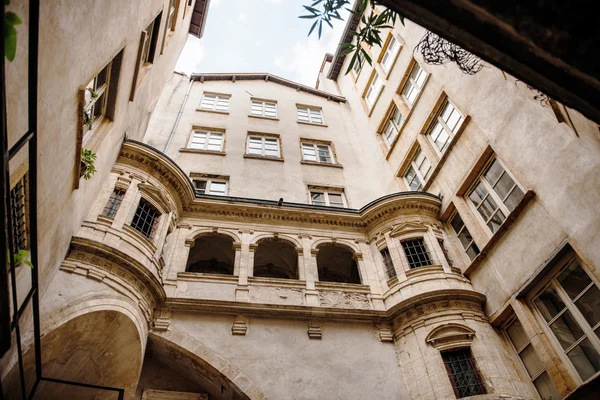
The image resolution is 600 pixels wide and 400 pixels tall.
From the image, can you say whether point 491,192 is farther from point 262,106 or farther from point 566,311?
point 262,106

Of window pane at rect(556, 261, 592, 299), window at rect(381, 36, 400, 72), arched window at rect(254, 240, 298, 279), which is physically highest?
window at rect(381, 36, 400, 72)

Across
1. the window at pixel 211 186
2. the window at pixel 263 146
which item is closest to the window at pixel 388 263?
the window at pixel 211 186

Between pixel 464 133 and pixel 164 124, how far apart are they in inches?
529

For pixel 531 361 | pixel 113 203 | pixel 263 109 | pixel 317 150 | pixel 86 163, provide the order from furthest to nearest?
pixel 263 109 < pixel 317 150 < pixel 113 203 < pixel 531 361 < pixel 86 163

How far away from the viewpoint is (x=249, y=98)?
25.0m

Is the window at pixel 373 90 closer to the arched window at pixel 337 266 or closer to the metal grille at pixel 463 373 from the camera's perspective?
the arched window at pixel 337 266

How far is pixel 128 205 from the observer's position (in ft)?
38.0

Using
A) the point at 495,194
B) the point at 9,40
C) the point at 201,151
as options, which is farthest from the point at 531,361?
the point at 201,151

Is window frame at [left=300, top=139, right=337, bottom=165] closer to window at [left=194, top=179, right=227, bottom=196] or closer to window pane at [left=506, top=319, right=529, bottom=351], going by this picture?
window at [left=194, top=179, right=227, bottom=196]

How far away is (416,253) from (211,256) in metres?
7.05

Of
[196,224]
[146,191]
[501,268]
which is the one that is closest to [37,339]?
[146,191]

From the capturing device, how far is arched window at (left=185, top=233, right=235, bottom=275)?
14.5 meters

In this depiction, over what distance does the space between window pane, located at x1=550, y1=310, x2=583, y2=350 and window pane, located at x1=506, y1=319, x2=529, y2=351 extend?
1012mm

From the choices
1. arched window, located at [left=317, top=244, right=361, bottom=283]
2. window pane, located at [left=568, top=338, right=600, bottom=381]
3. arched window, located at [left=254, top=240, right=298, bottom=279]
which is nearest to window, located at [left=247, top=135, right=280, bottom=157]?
arched window, located at [left=254, top=240, right=298, bottom=279]
